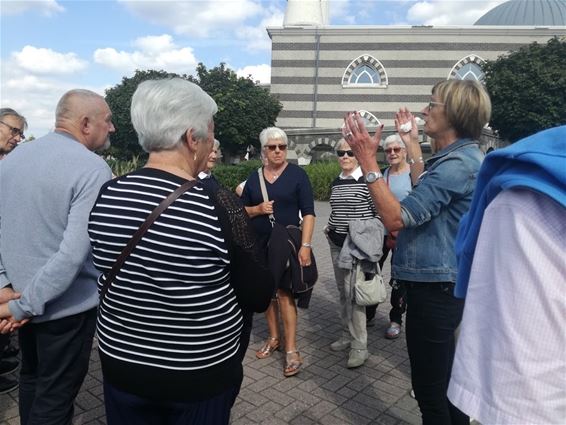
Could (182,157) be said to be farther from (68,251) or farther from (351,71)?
(351,71)

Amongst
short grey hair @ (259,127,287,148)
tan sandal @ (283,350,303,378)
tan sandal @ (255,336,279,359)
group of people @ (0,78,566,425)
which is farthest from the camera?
tan sandal @ (255,336,279,359)

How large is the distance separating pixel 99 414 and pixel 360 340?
2265 mm

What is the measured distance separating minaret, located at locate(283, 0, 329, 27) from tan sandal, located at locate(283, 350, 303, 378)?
44.4m

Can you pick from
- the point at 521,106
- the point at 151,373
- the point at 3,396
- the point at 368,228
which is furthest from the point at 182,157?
the point at 521,106

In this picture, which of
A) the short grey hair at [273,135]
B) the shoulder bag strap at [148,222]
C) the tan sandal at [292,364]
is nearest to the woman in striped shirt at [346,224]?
the tan sandal at [292,364]

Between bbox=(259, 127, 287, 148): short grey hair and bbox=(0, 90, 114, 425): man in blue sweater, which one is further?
bbox=(259, 127, 287, 148): short grey hair

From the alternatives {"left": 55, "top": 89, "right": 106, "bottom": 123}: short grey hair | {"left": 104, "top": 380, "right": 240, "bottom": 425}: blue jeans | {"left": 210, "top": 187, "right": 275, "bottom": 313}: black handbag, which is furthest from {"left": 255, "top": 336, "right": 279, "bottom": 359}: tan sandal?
{"left": 55, "top": 89, "right": 106, "bottom": 123}: short grey hair

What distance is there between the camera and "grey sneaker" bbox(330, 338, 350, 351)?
4.57 m

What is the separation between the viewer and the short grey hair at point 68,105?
2.52 metres

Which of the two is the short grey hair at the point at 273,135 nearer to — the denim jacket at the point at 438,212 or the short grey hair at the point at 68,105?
the short grey hair at the point at 68,105

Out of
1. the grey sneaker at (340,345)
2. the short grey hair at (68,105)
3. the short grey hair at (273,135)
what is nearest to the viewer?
the short grey hair at (68,105)

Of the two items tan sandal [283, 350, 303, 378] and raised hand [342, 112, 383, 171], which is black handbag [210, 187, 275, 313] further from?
tan sandal [283, 350, 303, 378]

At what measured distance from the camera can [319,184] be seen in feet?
68.8

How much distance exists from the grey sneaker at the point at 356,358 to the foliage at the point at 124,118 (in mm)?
30934
